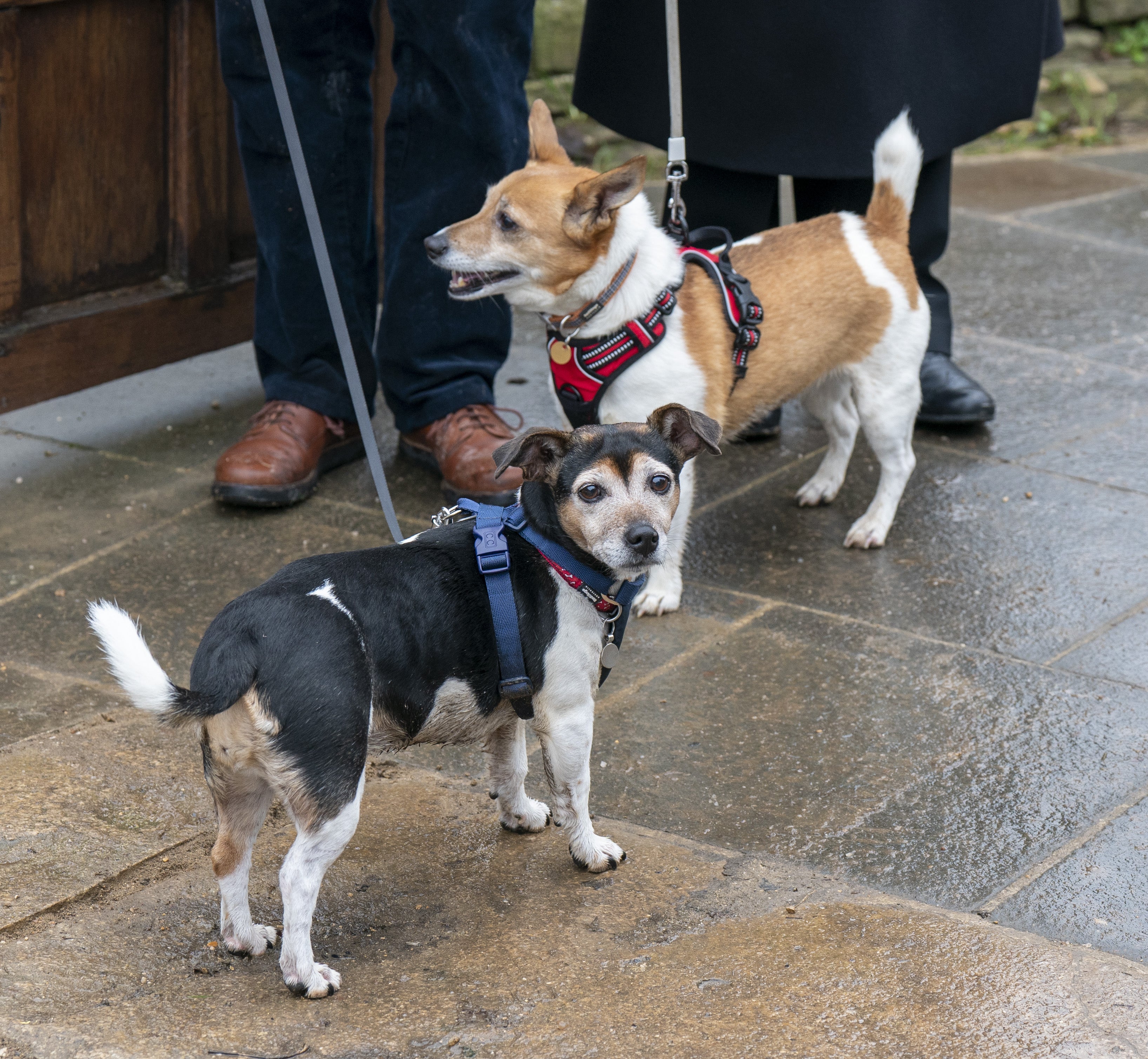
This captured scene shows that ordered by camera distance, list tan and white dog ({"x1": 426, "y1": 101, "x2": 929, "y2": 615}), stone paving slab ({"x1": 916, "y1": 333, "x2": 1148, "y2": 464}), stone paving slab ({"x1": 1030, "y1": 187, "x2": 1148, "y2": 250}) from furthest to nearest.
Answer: stone paving slab ({"x1": 1030, "y1": 187, "x2": 1148, "y2": 250}) → stone paving slab ({"x1": 916, "y1": 333, "x2": 1148, "y2": 464}) → tan and white dog ({"x1": 426, "y1": 101, "x2": 929, "y2": 615})

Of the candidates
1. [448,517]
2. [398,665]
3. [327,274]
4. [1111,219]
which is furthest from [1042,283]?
[398,665]

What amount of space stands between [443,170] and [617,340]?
1.00 m

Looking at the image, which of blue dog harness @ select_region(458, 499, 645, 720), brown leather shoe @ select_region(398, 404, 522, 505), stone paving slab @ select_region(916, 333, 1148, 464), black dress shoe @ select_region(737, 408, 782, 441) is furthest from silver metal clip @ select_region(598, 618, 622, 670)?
stone paving slab @ select_region(916, 333, 1148, 464)

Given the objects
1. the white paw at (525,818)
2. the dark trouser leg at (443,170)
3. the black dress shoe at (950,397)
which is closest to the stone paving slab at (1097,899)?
the white paw at (525,818)

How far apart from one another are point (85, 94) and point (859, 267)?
2.48 metres

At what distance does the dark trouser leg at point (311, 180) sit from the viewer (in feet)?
14.0

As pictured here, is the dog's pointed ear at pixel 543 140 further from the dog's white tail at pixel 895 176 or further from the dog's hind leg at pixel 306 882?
the dog's hind leg at pixel 306 882

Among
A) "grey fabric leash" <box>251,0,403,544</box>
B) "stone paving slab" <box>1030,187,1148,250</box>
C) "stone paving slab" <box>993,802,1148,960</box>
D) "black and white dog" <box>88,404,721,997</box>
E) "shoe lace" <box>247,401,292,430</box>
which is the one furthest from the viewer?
"stone paving slab" <box>1030,187,1148,250</box>

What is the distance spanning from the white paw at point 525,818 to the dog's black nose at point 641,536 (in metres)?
0.68

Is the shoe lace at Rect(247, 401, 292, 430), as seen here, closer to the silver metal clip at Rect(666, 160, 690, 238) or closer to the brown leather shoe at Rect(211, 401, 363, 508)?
the brown leather shoe at Rect(211, 401, 363, 508)

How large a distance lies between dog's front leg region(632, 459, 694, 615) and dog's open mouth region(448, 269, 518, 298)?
2.38 feet

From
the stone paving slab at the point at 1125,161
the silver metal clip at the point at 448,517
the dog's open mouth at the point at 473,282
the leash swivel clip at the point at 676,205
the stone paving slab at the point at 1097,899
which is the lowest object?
the stone paving slab at the point at 1125,161

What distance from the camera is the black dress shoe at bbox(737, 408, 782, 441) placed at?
5039 millimetres

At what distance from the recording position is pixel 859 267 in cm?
420
